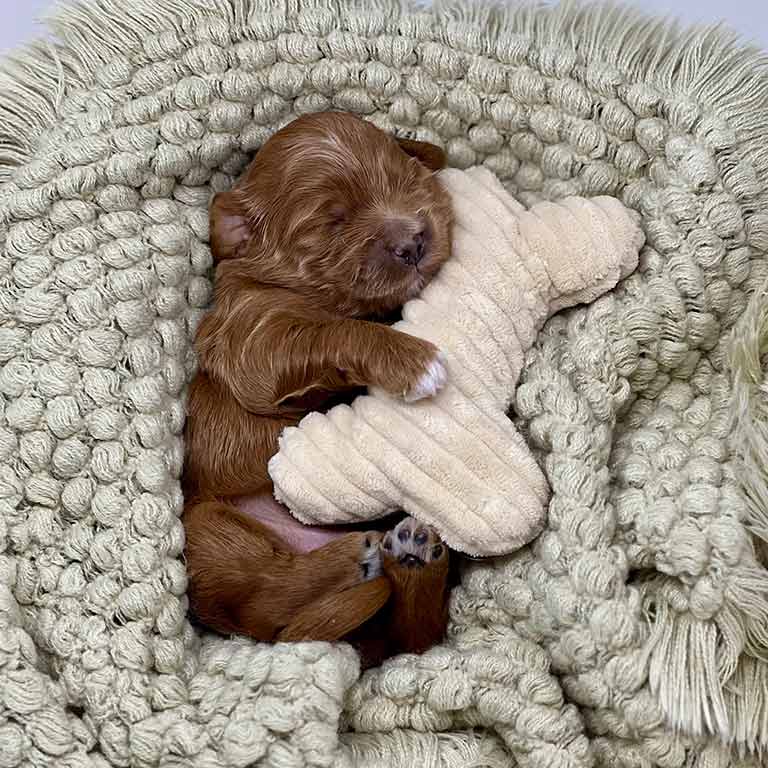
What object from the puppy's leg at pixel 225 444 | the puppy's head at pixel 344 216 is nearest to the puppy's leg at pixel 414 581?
the puppy's leg at pixel 225 444

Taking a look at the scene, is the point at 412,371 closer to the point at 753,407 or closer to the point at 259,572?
the point at 259,572

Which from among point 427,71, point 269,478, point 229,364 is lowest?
point 269,478

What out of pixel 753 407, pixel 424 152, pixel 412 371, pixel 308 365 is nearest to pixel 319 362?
pixel 308 365

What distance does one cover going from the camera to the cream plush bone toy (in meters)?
1.59

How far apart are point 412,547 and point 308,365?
272mm

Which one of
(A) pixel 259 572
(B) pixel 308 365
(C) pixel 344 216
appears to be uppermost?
(C) pixel 344 216

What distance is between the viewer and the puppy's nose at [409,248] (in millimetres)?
1654

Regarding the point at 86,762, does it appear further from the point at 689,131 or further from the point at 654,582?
the point at 689,131

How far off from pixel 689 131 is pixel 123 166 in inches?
30.3

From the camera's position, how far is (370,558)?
1.60 metres

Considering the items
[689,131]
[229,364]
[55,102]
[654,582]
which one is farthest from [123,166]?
[654,582]

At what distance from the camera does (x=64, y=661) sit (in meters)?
1.53

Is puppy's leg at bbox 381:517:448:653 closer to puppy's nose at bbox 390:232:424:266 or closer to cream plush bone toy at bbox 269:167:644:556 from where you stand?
cream plush bone toy at bbox 269:167:644:556

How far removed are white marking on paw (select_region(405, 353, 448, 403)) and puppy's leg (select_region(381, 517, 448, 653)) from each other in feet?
Result: 0.54
